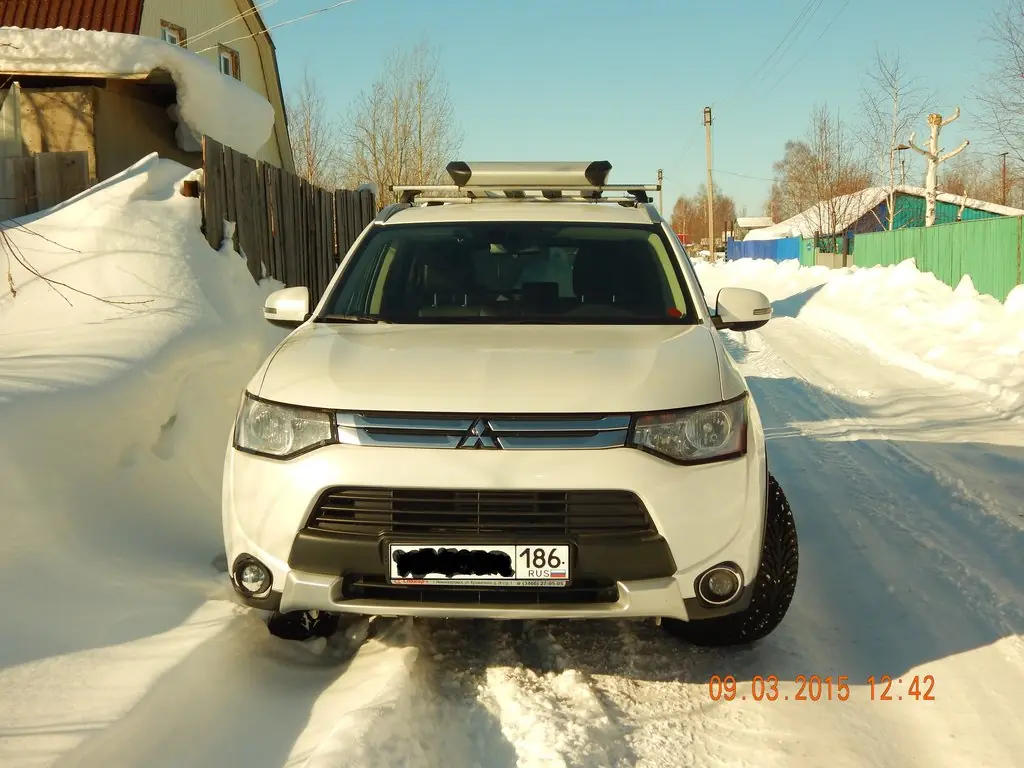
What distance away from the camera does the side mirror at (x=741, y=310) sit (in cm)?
399

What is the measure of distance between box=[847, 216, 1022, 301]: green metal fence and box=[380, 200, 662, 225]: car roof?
14560 millimetres

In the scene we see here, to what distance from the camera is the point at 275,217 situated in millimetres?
9180

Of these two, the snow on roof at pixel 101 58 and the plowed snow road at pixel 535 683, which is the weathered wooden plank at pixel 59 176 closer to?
the snow on roof at pixel 101 58

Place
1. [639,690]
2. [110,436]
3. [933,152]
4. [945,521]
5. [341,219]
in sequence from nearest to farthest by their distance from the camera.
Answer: [639,690] → [110,436] → [945,521] → [341,219] → [933,152]

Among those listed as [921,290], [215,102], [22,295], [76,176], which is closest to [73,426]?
[22,295]

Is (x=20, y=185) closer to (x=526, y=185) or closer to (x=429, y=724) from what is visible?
(x=526, y=185)

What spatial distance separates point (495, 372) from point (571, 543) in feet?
2.00

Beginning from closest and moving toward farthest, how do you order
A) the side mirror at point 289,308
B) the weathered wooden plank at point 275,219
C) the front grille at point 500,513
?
the front grille at point 500,513 < the side mirror at point 289,308 < the weathered wooden plank at point 275,219

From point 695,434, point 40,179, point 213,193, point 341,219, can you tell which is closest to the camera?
point 695,434

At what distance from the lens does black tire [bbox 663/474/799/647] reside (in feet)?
10.0

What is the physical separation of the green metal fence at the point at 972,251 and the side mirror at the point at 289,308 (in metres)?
16.0
